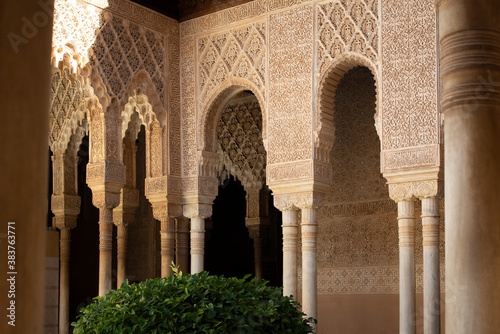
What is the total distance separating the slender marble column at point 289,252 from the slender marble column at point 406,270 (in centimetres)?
165

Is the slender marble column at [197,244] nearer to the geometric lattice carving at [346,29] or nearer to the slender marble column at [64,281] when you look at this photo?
the slender marble column at [64,281]

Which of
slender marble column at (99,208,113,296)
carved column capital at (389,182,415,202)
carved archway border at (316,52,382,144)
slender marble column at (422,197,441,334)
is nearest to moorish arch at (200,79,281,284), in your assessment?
slender marble column at (99,208,113,296)

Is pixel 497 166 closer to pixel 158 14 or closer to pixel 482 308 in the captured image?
pixel 482 308

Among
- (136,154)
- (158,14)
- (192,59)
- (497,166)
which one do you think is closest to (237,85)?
(192,59)

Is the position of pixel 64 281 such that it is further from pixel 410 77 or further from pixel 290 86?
pixel 410 77

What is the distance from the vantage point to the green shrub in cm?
468

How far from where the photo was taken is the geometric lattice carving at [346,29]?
30.3 ft

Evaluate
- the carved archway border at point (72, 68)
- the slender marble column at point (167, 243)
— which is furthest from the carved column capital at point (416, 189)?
the carved archway border at point (72, 68)

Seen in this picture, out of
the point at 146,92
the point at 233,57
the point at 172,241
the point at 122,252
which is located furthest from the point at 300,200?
the point at 122,252

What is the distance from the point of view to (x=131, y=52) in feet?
34.6

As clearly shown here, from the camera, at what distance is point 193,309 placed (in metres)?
4.79

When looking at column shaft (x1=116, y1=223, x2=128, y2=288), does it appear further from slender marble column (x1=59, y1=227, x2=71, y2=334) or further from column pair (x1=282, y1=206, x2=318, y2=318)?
column pair (x1=282, y1=206, x2=318, y2=318)

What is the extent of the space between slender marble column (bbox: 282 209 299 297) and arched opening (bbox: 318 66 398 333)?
206 centimetres

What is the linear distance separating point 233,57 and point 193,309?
20.8ft
